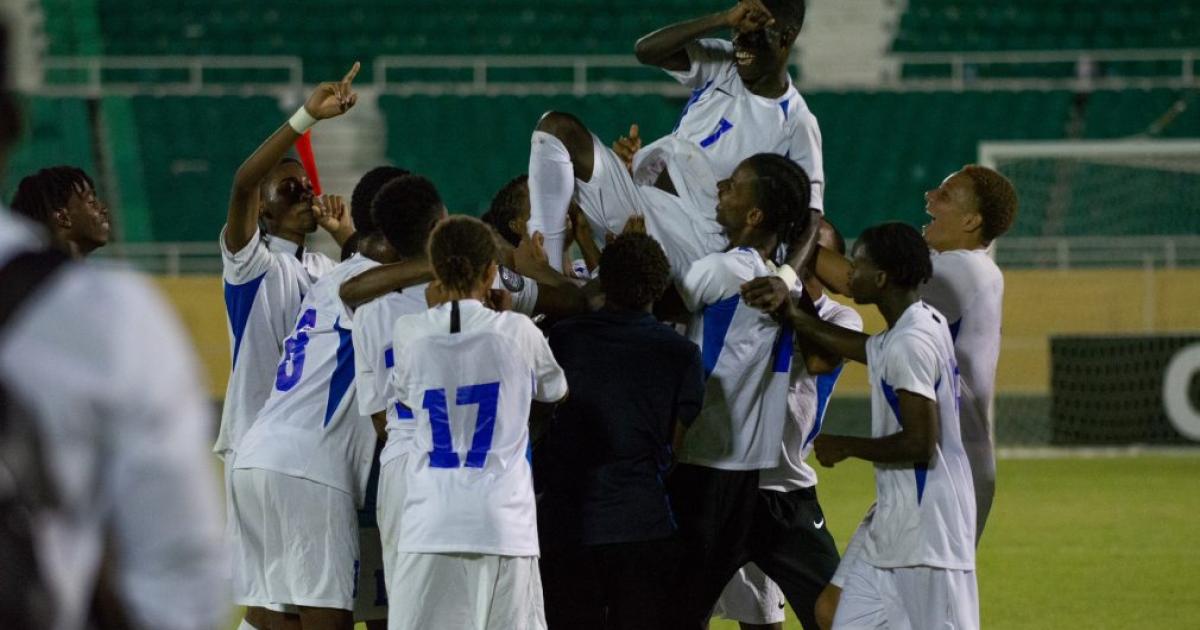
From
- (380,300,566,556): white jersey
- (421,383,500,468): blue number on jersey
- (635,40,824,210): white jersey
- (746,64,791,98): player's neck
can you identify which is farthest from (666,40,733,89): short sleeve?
(421,383,500,468): blue number on jersey

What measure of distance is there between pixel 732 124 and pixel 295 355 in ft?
6.02

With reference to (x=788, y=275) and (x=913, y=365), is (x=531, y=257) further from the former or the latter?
(x=913, y=365)

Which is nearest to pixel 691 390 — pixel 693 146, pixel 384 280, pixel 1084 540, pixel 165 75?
pixel 384 280

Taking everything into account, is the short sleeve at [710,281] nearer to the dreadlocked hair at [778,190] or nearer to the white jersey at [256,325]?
the dreadlocked hair at [778,190]

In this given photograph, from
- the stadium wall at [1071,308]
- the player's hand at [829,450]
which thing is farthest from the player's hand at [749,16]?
the stadium wall at [1071,308]

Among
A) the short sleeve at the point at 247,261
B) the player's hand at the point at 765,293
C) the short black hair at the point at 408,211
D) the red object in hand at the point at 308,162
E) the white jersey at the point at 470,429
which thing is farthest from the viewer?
the red object in hand at the point at 308,162

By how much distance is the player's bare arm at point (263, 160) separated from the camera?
17.0ft

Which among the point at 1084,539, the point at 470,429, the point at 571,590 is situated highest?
the point at 470,429

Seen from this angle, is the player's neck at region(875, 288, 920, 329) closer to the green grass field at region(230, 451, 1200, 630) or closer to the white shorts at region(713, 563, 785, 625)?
the white shorts at region(713, 563, 785, 625)

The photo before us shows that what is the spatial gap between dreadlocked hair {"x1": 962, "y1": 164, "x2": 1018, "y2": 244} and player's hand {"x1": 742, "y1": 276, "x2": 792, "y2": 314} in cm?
103

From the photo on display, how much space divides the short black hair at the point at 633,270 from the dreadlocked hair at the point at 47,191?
189 cm

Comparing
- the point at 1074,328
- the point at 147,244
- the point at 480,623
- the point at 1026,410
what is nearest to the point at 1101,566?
the point at 480,623

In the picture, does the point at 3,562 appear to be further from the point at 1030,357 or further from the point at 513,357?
the point at 1030,357

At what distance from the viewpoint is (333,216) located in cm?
608
